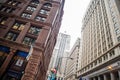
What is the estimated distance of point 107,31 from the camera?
37281 millimetres

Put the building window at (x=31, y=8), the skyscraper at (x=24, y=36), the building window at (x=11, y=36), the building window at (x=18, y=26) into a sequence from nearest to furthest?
the skyscraper at (x=24, y=36) < the building window at (x=11, y=36) < the building window at (x=18, y=26) < the building window at (x=31, y=8)

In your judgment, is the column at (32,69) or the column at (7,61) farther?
the column at (7,61)

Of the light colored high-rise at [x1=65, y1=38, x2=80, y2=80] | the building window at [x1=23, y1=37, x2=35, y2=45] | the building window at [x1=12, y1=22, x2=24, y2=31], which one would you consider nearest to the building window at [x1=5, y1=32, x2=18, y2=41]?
the building window at [x1=12, y1=22, x2=24, y2=31]

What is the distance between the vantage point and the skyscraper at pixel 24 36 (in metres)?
20.2

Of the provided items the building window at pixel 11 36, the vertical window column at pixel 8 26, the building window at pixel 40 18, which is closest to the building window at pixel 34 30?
the building window at pixel 40 18

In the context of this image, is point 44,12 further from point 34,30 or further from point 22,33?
point 22,33

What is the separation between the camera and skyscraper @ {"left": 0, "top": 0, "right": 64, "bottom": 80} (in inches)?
797

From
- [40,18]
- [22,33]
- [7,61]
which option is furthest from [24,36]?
[40,18]

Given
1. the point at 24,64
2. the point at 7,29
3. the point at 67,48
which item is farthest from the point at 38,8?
the point at 67,48

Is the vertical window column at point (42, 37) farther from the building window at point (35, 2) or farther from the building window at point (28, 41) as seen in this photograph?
the building window at point (35, 2)

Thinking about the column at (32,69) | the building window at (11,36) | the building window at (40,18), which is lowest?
the column at (32,69)

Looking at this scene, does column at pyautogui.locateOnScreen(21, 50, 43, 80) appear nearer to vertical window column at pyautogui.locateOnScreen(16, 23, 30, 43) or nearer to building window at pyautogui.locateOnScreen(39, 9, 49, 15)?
vertical window column at pyautogui.locateOnScreen(16, 23, 30, 43)

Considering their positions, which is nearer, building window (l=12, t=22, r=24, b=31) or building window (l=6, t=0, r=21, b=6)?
building window (l=12, t=22, r=24, b=31)

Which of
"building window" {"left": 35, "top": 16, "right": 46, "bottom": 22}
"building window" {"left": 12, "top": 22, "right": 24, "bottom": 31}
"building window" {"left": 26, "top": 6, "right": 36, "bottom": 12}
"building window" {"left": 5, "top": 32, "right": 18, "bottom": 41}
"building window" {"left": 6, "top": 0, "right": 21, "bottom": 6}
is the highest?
"building window" {"left": 6, "top": 0, "right": 21, "bottom": 6}
